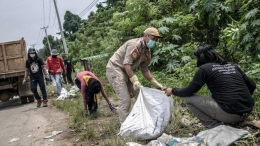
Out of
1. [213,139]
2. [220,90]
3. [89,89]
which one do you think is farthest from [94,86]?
[213,139]

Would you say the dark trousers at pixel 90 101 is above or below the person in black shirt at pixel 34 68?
below

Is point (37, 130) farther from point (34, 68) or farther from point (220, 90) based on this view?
point (220, 90)

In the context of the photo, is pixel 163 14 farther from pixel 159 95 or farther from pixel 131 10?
pixel 159 95

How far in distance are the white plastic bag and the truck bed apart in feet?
21.2

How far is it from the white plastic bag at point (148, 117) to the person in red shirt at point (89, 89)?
1.53 meters

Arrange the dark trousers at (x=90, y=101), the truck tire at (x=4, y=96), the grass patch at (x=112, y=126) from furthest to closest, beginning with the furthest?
the truck tire at (x=4, y=96) < the dark trousers at (x=90, y=101) < the grass patch at (x=112, y=126)

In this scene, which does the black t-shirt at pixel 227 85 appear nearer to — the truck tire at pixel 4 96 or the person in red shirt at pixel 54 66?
the person in red shirt at pixel 54 66

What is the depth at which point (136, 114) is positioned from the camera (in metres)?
3.62

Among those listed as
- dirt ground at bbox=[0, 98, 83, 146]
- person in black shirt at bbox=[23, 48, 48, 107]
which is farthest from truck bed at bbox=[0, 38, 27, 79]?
dirt ground at bbox=[0, 98, 83, 146]

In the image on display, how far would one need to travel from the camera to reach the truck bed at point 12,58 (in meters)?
9.06

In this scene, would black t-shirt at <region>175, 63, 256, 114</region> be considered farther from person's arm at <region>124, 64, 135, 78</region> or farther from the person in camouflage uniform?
person's arm at <region>124, 64, 135, 78</region>

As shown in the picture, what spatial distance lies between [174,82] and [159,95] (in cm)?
241

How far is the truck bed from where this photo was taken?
29.7 ft

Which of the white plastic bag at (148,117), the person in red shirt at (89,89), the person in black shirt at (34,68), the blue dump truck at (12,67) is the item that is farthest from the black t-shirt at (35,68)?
the white plastic bag at (148,117)
